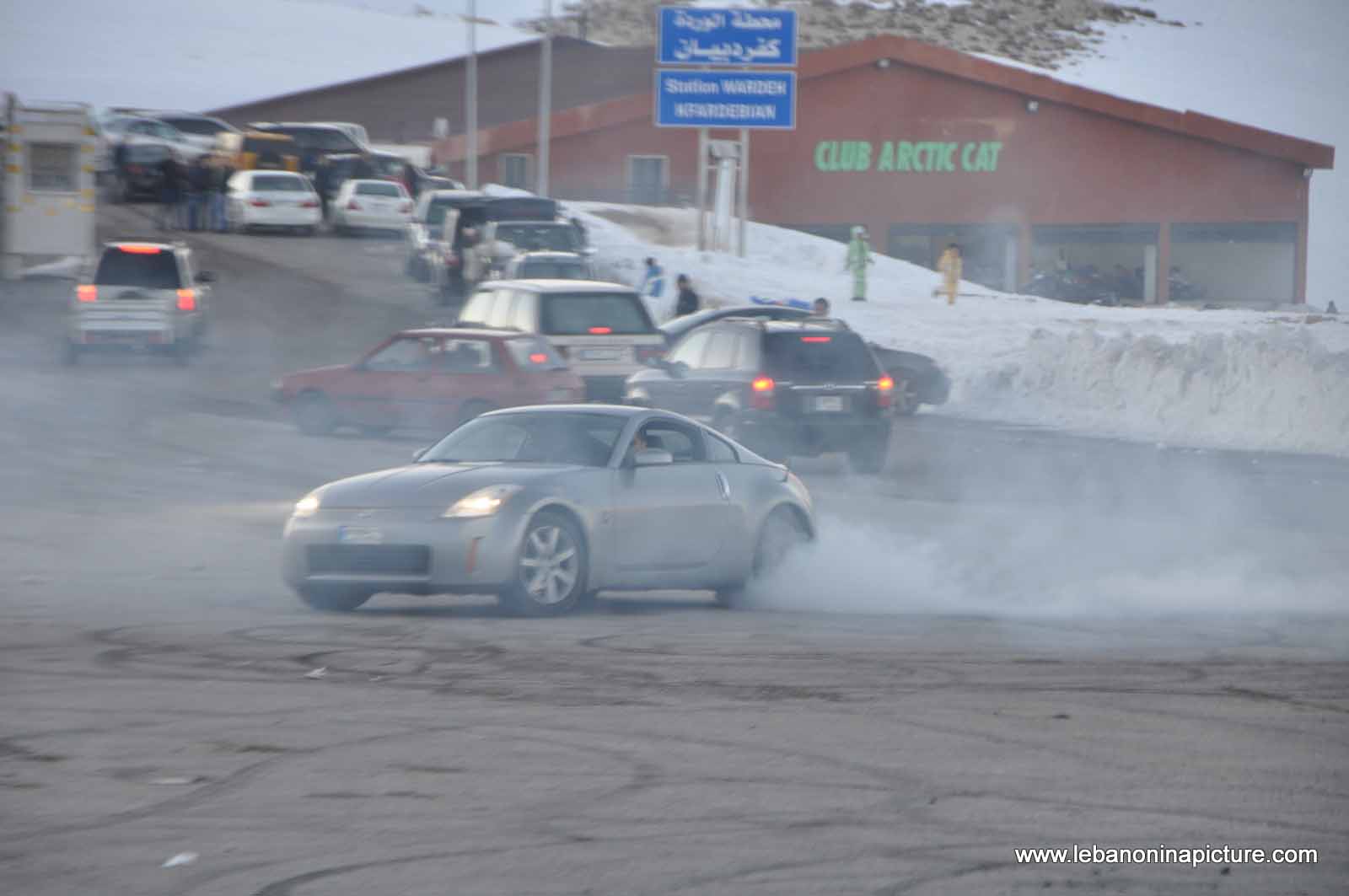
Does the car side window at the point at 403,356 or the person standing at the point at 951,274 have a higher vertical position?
the person standing at the point at 951,274

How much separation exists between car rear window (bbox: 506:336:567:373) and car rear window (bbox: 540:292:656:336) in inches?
83.2

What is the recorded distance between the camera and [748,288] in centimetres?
4238

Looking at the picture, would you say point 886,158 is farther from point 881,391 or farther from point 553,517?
point 553,517

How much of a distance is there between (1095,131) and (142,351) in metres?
40.2

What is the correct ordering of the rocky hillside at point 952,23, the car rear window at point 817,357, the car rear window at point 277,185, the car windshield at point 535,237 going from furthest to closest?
the rocky hillside at point 952,23 → the car rear window at point 277,185 → the car windshield at point 535,237 → the car rear window at point 817,357

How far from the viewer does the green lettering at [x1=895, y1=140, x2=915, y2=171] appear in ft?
205

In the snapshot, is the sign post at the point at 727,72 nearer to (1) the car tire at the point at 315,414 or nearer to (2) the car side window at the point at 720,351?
(1) the car tire at the point at 315,414

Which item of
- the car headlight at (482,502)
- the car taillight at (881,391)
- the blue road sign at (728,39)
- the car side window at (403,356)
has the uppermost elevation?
the blue road sign at (728,39)

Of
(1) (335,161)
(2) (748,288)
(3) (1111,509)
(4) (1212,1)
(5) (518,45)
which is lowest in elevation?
(3) (1111,509)

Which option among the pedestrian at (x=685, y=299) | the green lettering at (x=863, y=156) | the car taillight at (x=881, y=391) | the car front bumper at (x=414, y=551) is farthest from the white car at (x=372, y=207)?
the car front bumper at (x=414, y=551)

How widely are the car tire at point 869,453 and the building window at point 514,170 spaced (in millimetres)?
43020

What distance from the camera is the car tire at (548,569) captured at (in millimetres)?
10711

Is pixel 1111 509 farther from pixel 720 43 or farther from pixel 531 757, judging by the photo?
pixel 720 43

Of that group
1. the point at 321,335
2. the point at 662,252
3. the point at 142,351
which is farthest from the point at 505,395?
the point at 662,252
